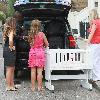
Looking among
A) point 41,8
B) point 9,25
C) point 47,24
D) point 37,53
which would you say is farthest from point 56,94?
point 47,24

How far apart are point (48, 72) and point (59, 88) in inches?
27.0

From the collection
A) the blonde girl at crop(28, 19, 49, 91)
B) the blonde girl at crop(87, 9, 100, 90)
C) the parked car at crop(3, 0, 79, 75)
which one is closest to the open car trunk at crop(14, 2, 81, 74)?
the parked car at crop(3, 0, 79, 75)

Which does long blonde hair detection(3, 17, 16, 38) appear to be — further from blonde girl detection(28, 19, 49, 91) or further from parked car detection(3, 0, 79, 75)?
parked car detection(3, 0, 79, 75)

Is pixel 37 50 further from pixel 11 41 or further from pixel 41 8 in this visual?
pixel 41 8

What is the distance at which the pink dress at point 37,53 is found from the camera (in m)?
10.2

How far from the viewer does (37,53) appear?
10.2 metres

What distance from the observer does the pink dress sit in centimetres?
1020

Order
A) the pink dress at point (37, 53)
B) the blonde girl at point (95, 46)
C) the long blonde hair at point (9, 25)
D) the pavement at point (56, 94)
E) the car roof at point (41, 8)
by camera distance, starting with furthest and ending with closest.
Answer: the car roof at point (41, 8) < the blonde girl at point (95, 46) < the long blonde hair at point (9, 25) < the pink dress at point (37, 53) < the pavement at point (56, 94)

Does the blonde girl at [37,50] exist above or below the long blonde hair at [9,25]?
below

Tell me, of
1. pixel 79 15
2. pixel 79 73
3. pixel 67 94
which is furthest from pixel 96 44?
pixel 79 15

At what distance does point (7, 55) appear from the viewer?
10.3m

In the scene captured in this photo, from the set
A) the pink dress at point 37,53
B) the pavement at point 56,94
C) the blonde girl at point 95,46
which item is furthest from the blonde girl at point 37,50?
the blonde girl at point 95,46

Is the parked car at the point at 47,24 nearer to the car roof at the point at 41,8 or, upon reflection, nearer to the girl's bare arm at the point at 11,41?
the car roof at the point at 41,8

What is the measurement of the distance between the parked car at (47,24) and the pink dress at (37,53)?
0.97 meters
